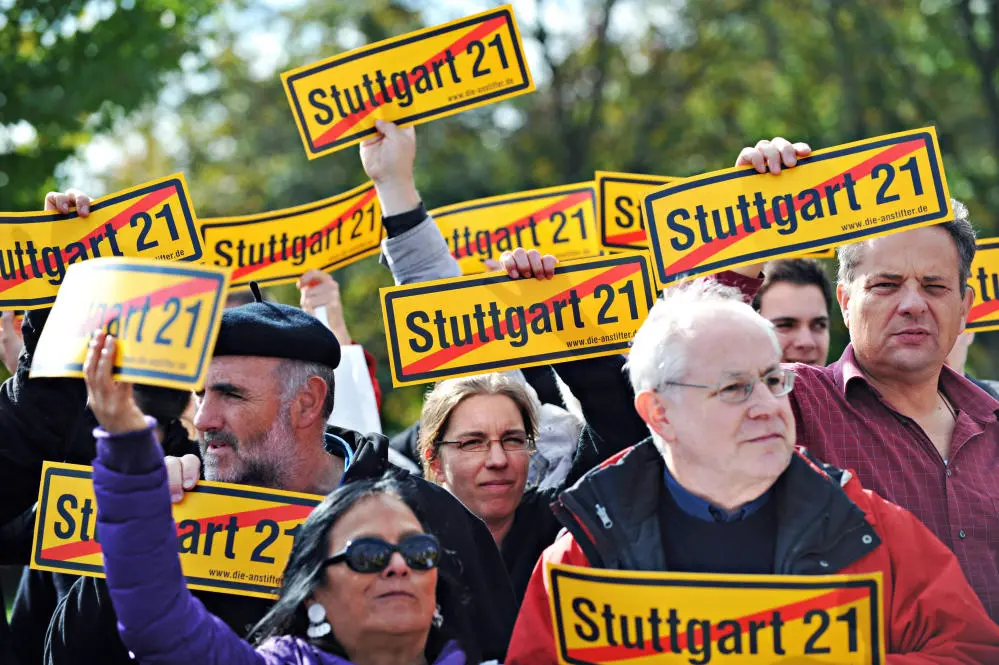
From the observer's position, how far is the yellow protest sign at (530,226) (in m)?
5.93

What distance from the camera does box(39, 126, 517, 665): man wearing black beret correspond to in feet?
11.8

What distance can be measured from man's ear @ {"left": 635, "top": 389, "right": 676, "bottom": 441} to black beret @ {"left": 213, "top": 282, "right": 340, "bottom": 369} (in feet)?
4.13

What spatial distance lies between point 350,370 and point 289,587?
85.9 inches

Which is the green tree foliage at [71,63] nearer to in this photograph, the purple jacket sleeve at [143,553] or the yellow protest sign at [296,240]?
the yellow protest sign at [296,240]

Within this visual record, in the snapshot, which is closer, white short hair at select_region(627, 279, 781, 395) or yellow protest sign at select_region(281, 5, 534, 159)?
white short hair at select_region(627, 279, 781, 395)

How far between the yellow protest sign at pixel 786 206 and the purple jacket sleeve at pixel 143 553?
1774mm

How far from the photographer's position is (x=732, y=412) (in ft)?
10.4

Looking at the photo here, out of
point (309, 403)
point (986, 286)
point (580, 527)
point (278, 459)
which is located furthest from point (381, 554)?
point (986, 286)

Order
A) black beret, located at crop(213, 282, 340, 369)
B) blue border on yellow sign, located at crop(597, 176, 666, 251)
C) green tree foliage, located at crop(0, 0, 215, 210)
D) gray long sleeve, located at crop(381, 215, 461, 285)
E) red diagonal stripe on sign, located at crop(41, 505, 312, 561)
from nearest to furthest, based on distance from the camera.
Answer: red diagonal stripe on sign, located at crop(41, 505, 312, 561)
black beret, located at crop(213, 282, 340, 369)
gray long sleeve, located at crop(381, 215, 461, 285)
blue border on yellow sign, located at crop(597, 176, 666, 251)
green tree foliage, located at crop(0, 0, 215, 210)

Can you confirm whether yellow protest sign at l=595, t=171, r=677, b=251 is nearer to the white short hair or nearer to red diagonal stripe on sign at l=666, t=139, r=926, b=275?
red diagonal stripe on sign at l=666, t=139, r=926, b=275

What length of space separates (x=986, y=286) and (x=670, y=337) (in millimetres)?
2523

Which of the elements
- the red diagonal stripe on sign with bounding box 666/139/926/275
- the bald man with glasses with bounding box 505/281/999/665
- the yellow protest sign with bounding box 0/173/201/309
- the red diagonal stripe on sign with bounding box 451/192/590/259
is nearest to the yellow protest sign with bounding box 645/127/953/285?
the red diagonal stripe on sign with bounding box 666/139/926/275

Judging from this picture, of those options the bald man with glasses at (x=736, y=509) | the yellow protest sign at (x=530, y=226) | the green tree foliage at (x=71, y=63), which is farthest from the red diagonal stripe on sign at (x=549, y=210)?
the green tree foliage at (x=71, y=63)

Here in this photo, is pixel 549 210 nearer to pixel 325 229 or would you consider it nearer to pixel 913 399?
pixel 325 229
